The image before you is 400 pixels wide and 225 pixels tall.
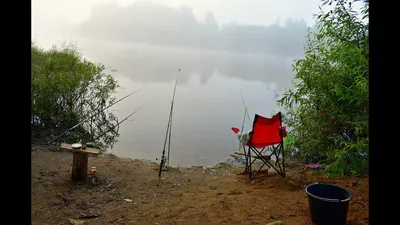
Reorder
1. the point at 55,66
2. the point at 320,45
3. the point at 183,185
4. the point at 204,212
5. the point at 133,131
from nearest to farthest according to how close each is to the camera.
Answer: the point at 204,212, the point at 320,45, the point at 183,185, the point at 55,66, the point at 133,131

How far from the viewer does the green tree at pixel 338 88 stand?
8.63 feet

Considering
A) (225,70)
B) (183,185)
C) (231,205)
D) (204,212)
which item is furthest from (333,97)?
(225,70)

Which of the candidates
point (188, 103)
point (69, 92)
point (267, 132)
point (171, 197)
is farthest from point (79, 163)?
point (188, 103)

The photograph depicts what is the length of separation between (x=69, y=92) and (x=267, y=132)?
418 centimetres

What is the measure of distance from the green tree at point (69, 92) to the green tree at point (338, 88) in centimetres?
415

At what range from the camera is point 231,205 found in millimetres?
2816

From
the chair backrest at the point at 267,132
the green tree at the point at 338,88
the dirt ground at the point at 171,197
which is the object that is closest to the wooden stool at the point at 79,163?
the dirt ground at the point at 171,197

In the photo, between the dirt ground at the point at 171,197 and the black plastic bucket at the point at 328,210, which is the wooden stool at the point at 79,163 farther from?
the black plastic bucket at the point at 328,210

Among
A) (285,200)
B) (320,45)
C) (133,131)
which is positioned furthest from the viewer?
(133,131)

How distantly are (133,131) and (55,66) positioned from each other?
7.09ft
